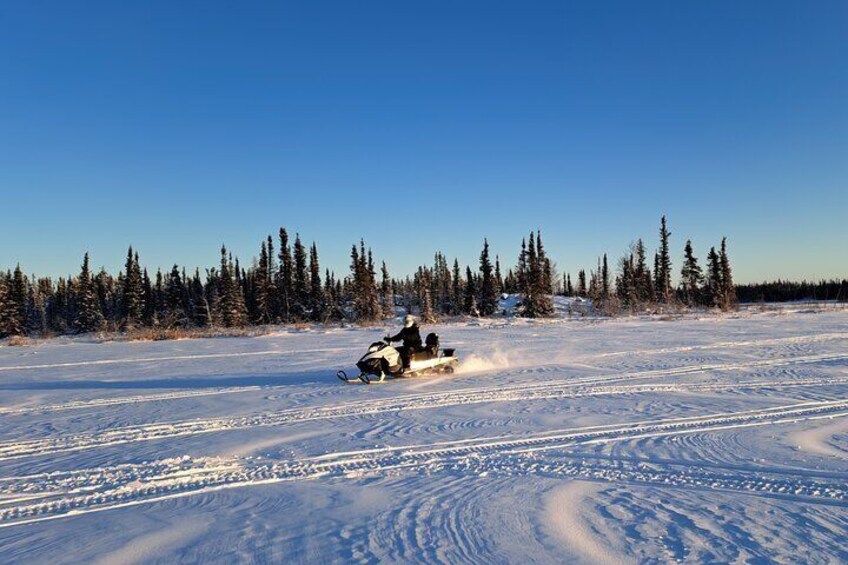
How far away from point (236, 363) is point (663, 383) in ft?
35.6

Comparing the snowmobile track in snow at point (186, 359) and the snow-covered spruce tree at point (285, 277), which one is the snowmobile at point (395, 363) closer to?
the snowmobile track in snow at point (186, 359)

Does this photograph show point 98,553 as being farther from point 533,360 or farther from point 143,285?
point 143,285

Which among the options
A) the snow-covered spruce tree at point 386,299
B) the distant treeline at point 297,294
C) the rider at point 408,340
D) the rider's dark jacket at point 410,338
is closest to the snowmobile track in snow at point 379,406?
the rider at point 408,340

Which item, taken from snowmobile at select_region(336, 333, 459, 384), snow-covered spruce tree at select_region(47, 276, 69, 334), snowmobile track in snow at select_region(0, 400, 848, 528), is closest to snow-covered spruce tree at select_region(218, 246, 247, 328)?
snow-covered spruce tree at select_region(47, 276, 69, 334)

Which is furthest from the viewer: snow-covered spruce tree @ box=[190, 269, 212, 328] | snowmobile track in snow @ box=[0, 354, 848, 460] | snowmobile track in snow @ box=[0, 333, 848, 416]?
snow-covered spruce tree @ box=[190, 269, 212, 328]

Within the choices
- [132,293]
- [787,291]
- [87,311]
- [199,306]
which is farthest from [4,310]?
[787,291]

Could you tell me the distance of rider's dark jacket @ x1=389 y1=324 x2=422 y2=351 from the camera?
11.8 metres

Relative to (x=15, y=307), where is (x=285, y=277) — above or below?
above

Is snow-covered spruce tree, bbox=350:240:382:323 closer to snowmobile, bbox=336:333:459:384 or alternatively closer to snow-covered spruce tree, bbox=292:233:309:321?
snow-covered spruce tree, bbox=292:233:309:321

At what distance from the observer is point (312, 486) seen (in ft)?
15.6

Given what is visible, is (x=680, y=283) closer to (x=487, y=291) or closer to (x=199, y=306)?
(x=487, y=291)

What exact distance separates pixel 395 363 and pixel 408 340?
69 centimetres

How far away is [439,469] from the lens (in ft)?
16.6

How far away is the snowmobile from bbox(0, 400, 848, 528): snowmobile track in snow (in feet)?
17.0
